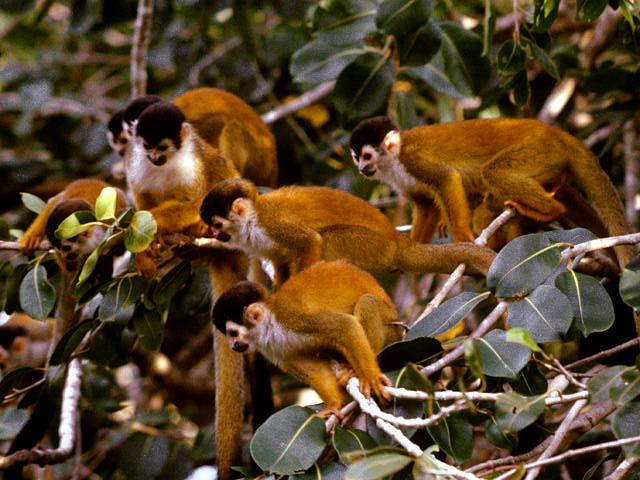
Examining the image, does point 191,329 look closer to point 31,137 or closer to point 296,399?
point 296,399

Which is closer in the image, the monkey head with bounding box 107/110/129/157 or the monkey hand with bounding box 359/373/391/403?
the monkey hand with bounding box 359/373/391/403

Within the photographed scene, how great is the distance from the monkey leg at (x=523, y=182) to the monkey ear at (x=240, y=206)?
3.66 feet

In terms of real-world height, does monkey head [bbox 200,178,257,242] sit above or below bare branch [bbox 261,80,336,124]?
above

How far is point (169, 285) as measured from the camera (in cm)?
371

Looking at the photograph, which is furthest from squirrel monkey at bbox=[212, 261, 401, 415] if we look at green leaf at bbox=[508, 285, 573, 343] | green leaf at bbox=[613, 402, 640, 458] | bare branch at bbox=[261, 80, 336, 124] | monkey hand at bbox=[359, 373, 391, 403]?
bare branch at bbox=[261, 80, 336, 124]

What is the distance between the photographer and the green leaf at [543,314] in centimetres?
255

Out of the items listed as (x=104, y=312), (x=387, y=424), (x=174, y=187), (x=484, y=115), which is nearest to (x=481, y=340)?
(x=387, y=424)

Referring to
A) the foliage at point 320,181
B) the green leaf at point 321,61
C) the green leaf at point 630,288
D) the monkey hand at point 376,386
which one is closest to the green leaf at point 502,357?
the foliage at point 320,181

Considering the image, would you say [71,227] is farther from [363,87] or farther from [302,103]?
[302,103]

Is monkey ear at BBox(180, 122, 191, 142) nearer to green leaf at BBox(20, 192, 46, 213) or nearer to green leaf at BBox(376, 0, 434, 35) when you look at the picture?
green leaf at BBox(20, 192, 46, 213)

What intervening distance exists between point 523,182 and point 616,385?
1.83 metres

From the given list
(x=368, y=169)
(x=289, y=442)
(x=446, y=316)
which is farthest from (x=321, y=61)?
(x=289, y=442)

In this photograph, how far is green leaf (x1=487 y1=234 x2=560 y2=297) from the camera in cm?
271

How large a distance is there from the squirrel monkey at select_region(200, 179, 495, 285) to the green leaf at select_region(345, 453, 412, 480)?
1602mm
